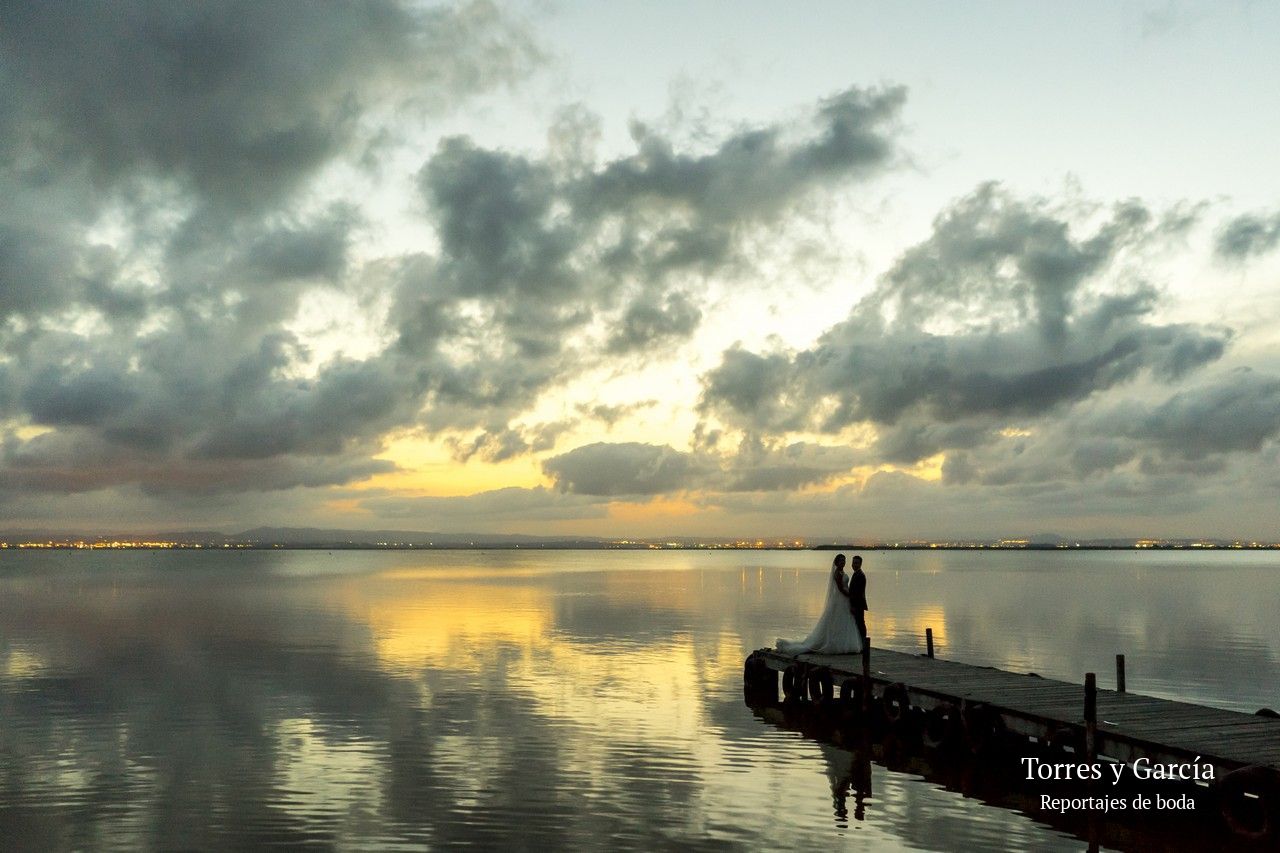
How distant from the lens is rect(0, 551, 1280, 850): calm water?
19594mm

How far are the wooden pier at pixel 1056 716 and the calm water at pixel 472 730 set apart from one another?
2210 mm

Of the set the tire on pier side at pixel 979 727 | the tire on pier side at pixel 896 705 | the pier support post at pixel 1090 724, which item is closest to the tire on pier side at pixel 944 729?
the tire on pier side at pixel 979 727

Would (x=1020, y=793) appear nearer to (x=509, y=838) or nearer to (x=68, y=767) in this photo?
(x=509, y=838)

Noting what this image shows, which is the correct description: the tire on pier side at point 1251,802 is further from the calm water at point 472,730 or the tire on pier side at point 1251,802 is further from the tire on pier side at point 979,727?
the tire on pier side at point 979,727

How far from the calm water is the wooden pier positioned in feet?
7.25

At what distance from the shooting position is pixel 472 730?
29422 mm

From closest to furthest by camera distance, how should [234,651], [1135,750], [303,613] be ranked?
[1135,750] < [234,651] < [303,613]

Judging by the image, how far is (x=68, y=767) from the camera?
24359 millimetres

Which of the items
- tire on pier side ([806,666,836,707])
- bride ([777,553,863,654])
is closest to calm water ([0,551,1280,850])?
tire on pier side ([806,666,836,707])

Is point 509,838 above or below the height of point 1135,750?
below

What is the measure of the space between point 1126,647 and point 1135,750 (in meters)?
38.9

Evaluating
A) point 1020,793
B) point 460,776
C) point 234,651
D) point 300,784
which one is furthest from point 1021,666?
point 234,651

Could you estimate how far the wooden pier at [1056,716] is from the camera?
18.1 metres

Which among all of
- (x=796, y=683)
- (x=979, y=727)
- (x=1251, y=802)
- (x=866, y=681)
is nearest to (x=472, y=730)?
(x=796, y=683)
